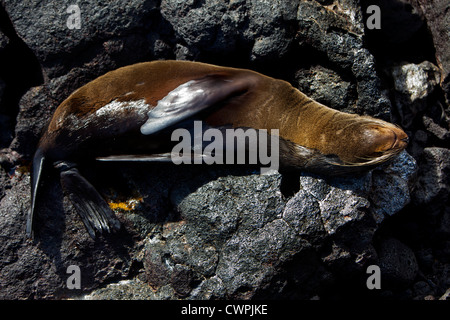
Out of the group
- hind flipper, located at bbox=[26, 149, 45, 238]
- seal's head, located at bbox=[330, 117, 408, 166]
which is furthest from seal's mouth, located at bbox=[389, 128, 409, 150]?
hind flipper, located at bbox=[26, 149, 45, 238]

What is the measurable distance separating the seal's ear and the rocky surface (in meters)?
0.32

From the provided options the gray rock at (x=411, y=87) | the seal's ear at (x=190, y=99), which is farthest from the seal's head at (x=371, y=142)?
the seal's ear at (x=190, y=99)

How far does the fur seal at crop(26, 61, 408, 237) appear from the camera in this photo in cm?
279

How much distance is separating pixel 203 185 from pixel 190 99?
0.61m

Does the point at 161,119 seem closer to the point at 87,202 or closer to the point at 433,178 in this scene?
the point at 87,202

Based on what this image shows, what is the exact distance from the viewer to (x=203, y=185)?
2857 mm

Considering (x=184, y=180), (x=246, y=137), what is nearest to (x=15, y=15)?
→ (x=184, y=180)

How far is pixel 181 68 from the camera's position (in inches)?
114

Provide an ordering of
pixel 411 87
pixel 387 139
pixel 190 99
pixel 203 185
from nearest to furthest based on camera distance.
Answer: pixel 387 139 → pixel 190 99 → pixel 203 185 → pixel 411 87

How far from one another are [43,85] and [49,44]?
0.31 meters

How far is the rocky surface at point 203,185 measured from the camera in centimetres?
280

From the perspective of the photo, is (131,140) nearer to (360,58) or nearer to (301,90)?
(301,90)

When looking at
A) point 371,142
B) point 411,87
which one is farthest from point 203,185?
point 411,87

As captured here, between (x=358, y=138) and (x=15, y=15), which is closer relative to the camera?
(x=358, y=138)
